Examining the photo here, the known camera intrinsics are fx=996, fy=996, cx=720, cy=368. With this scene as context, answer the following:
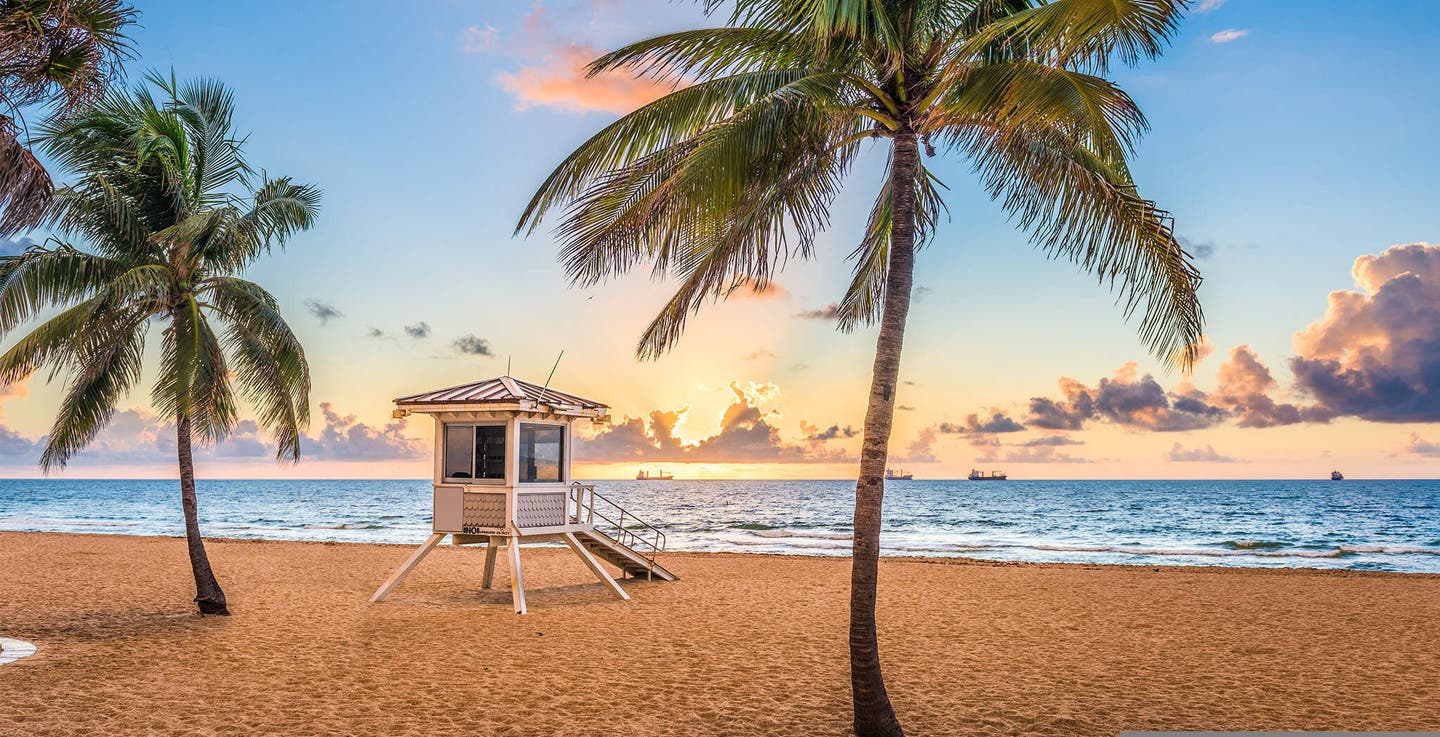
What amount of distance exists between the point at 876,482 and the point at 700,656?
14.7 ft

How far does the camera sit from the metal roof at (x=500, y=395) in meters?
12.8

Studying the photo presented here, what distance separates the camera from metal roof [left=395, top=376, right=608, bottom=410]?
12789 millimetres

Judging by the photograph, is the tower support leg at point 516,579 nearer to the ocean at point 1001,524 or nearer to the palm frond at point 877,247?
the palm frond at point 877,247

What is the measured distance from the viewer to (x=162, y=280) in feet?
34.1

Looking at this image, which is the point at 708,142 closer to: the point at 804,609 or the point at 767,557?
the point at 804,609

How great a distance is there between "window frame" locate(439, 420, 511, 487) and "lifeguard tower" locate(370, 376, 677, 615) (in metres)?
0.01

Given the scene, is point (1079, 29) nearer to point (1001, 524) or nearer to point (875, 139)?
point (875, 139)

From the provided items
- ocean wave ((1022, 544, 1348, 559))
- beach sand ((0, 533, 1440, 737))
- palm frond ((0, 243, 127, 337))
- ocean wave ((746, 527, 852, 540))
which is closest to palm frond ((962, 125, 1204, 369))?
beach sand ((0, 533, 1440, 737))

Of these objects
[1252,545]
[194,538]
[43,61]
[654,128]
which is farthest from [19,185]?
[1252,545]

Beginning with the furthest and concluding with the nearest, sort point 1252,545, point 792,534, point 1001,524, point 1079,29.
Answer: point 1001,524 < point 792,534 < point 1252,545 < point 1079,29

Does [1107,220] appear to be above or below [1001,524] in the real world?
above

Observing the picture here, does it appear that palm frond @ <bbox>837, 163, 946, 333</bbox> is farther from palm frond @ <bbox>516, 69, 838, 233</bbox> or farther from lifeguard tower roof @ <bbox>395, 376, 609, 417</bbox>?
lifeguard tower roof @ <bbox>395, 376, 609, 417</bbox>

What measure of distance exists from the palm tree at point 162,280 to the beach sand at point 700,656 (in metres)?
2.50

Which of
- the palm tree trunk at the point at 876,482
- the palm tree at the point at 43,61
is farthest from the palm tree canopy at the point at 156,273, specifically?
the palm tree trunk at the point at 876,482
